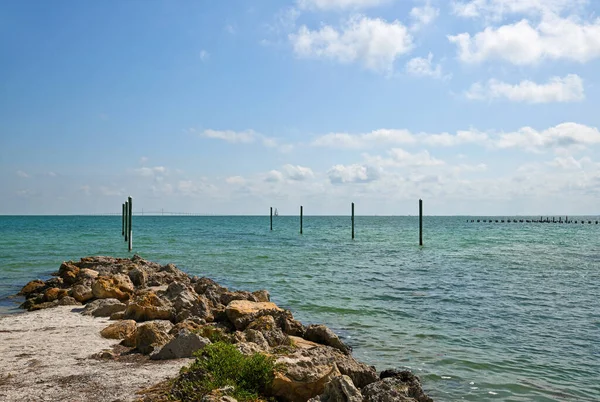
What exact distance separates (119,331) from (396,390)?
20.1 feet

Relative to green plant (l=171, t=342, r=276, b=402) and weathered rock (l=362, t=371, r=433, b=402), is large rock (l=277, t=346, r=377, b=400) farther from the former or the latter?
weathered rock (l=362, t=371, r=433, b=402)

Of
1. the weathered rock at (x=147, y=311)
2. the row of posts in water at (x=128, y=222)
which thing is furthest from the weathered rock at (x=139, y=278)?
the row of posts in water at (x=128, y=222)

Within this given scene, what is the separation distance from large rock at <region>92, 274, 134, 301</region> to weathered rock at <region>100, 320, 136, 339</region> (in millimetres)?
4416

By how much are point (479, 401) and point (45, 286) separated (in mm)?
15188

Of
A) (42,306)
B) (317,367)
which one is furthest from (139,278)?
(317,367)

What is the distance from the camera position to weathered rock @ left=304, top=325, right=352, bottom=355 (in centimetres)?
999

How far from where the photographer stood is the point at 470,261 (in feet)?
103

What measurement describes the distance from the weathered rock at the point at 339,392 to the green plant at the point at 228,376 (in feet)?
2.74

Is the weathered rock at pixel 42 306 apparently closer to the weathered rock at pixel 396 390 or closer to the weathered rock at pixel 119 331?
the weathered rock at pixel 119 331

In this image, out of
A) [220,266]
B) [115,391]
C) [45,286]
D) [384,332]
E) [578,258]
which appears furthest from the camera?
[578,258]

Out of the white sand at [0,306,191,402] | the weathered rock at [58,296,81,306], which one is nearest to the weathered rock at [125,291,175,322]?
the white sand at [0,306,191,402]

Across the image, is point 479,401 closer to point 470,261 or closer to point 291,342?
point 291,342

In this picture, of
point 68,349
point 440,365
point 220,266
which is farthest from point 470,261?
point 68,349

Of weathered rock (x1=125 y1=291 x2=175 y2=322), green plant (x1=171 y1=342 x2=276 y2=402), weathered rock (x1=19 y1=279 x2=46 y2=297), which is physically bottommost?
weathered rock (x1=19 y1=279 x2=46 y2=297)
